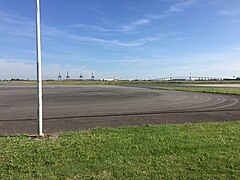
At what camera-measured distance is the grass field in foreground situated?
4129 mm

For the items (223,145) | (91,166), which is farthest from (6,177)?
(223,145)

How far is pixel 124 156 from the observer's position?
16.3ft

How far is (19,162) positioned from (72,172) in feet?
4.02

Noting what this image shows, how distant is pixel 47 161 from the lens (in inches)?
183

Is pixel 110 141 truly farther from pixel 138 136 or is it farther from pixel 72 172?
pixel 72 172

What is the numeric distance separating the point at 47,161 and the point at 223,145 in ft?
13.6

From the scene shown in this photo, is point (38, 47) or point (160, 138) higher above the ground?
point (38, 47)

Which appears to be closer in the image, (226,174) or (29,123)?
(226,174)

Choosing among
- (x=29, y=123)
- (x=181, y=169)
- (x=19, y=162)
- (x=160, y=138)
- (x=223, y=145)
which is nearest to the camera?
(x=181, y=169)

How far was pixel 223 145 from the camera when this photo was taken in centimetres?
573

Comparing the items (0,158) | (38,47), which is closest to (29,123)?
(38,47)

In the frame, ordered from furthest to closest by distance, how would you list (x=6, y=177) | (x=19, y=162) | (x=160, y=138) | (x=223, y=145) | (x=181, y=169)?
(x=160, y=138) < (x=223, y=145) < (x=19, y=162) < (x=181, y=169) < (x=6, y=177)

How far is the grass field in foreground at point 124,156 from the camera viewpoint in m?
4.13

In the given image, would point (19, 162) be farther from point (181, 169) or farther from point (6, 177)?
point (181, 169)
